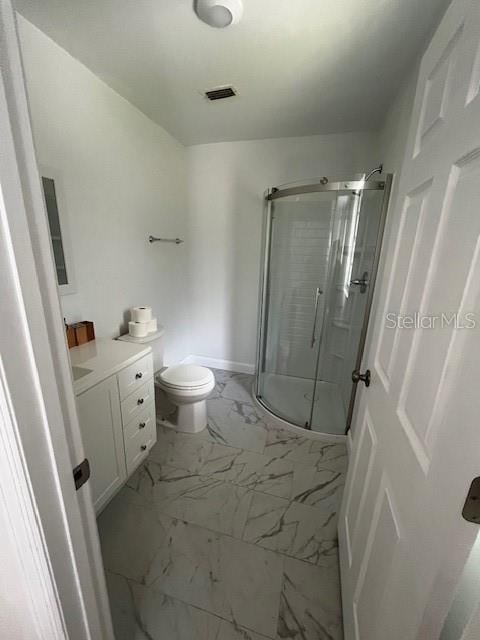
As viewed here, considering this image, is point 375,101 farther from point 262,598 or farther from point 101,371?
point 262,598

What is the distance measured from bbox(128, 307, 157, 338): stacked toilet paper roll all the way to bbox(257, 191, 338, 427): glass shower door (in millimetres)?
1136

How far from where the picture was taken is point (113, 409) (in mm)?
1365

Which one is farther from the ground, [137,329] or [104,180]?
[104,180]

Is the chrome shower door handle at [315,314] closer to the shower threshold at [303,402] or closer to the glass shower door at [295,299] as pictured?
the glass shower door at [295,299]

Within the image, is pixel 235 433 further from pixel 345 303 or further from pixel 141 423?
pixel 345 303

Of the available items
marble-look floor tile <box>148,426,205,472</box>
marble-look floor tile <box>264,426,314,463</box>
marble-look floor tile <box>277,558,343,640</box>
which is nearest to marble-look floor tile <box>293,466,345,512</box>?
marble-look floor tile <box>264,426,314,463</box>

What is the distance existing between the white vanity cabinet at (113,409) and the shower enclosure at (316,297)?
122 cm

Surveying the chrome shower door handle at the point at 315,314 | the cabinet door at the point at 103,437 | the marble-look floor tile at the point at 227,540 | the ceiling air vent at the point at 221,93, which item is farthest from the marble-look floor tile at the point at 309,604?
the ceiling air vent at the point at 221,93

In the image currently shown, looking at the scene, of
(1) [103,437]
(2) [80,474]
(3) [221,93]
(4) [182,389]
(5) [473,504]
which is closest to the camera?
(5) [473,504]

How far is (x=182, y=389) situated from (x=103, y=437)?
2.16 ft

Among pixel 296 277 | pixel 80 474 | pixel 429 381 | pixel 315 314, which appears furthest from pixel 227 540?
pixel 296 277

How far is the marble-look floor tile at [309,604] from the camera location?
103 cm

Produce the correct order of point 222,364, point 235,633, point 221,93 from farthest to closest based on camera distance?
point 222,364, point 221,93, point 235,633

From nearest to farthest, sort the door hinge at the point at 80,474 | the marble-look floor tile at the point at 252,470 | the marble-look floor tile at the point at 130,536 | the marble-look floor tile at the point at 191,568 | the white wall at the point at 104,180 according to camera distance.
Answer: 1. the door hinge at the point at 80,474
2. the marble-look floor tile at the point at 191,568
3. the marble-look floor tile at the point at 130,536
4. the white wall at the point at 104,180
5. the marble-look floor tile at the point at 252,470
